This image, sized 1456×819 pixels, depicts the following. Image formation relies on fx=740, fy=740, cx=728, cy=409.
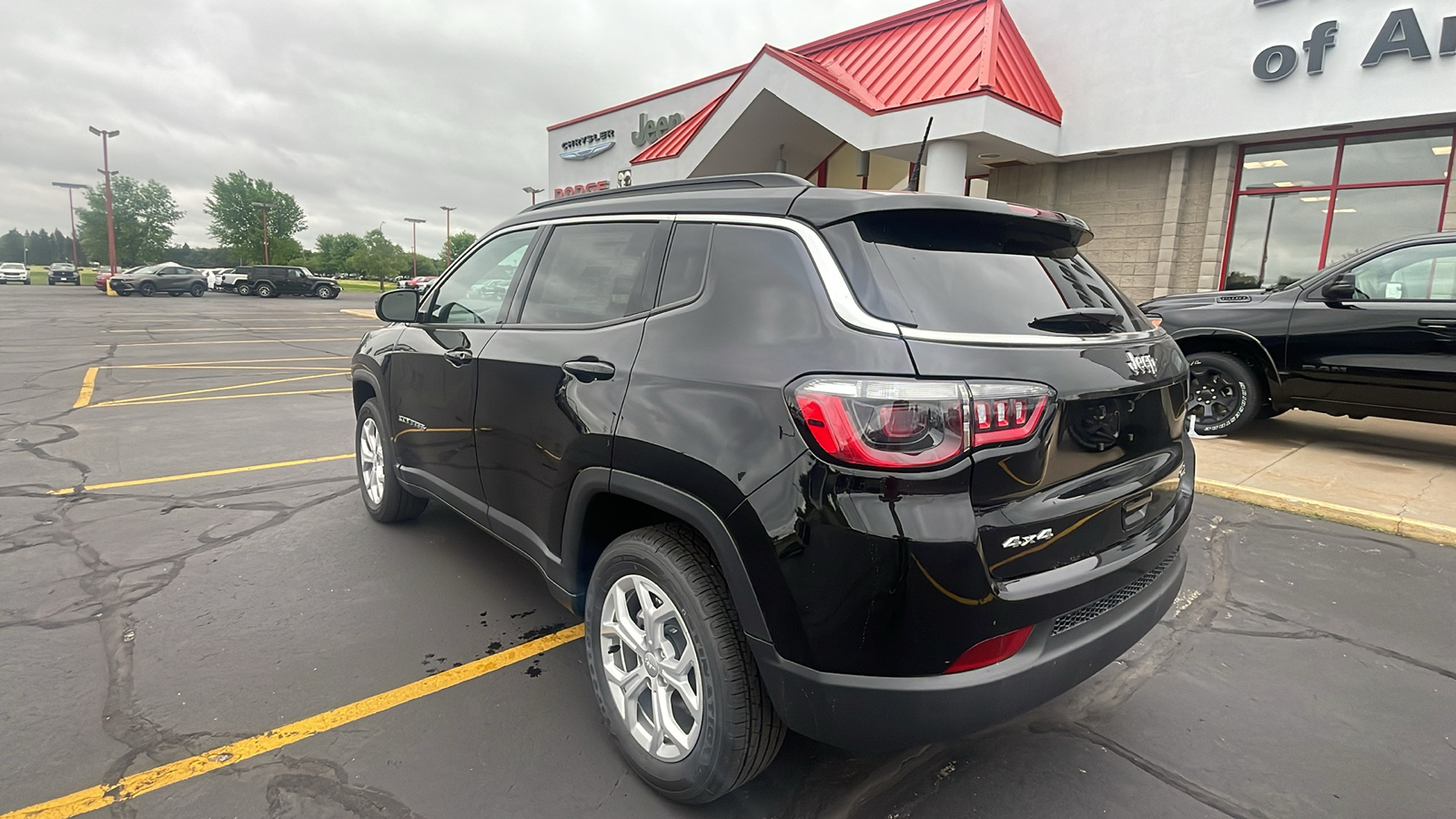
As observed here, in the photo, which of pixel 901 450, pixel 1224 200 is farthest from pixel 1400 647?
pixel 1224 200

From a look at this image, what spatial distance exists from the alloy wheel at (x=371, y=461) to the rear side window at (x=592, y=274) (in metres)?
1.91

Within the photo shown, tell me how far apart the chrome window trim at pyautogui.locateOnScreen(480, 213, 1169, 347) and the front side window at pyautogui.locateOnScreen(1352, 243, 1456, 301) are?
5097mm

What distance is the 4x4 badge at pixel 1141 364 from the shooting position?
7.23ft

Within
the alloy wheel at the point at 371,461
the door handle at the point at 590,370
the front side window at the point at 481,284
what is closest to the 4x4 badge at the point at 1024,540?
the door handle at the point at 590,370

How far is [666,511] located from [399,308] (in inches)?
99.6

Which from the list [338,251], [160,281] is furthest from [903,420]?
[338,251]

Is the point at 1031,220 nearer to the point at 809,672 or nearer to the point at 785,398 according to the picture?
the point at 785,398

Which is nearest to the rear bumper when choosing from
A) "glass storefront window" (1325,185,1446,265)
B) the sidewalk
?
the sidewalk

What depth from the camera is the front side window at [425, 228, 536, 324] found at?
3332 mm

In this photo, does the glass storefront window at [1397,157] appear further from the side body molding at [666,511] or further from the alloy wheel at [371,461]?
the alloy wheel at [371,461]

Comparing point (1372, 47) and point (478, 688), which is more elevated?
point (1372, 47)

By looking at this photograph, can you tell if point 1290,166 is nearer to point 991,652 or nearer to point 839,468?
point 991,652

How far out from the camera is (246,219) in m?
78.5

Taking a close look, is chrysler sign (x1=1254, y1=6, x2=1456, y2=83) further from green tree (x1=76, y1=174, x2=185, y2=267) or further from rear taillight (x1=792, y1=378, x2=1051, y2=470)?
green tree (x1=76, y1=174, x2=185, y2=267)
